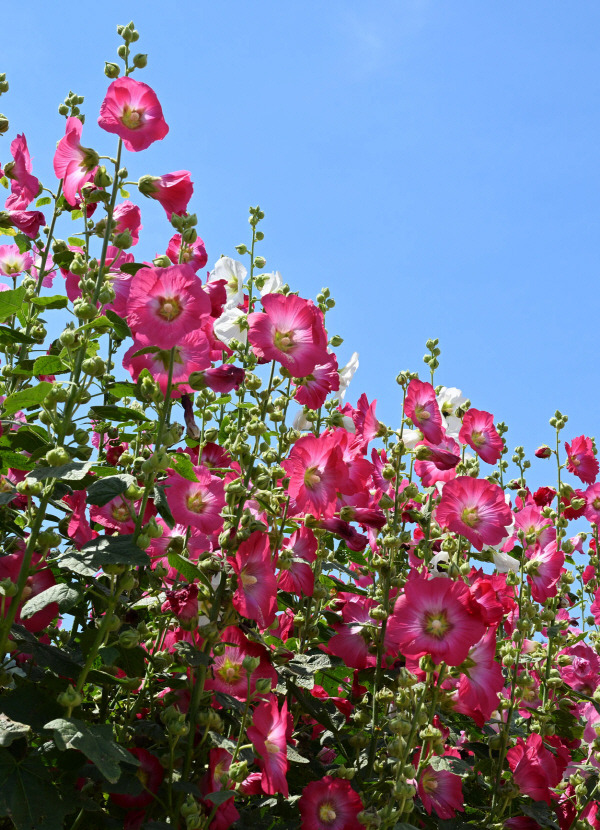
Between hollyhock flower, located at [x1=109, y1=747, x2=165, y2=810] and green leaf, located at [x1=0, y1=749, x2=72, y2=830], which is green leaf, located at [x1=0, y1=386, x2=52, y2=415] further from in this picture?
hollyhock flower, located at [x1=109, y1=747, x2=165, y2=810]

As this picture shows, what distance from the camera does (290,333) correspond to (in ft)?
7.04

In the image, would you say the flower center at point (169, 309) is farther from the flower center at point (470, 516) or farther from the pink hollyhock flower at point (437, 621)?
the flower center at point (470, 516)

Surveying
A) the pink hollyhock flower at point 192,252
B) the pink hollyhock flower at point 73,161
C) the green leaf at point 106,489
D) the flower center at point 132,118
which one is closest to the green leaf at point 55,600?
the green leaf at point 106,489

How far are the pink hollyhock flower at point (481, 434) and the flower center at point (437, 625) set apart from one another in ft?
2.56

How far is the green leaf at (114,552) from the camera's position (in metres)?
1.58

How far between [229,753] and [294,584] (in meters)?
0.53

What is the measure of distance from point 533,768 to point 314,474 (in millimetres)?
1088

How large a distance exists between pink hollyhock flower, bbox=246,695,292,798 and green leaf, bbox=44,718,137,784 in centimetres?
41

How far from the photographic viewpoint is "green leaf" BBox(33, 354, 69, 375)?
188cm

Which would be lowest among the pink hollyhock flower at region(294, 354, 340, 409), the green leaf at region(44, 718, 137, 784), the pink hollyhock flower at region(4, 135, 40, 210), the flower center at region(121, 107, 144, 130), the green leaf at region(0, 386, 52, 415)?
the green leaf at region(44, 718, 137, 784)

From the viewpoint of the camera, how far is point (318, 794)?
77.3 inches

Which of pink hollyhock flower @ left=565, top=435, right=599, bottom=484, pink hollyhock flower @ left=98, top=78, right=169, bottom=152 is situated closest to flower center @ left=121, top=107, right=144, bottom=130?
pink hollyhock flower @ left=98, top=78, right=169, bottom=152

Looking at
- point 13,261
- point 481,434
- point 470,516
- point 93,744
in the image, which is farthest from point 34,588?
point 13,261

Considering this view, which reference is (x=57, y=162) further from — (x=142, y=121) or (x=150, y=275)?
(x=150, y=275)
